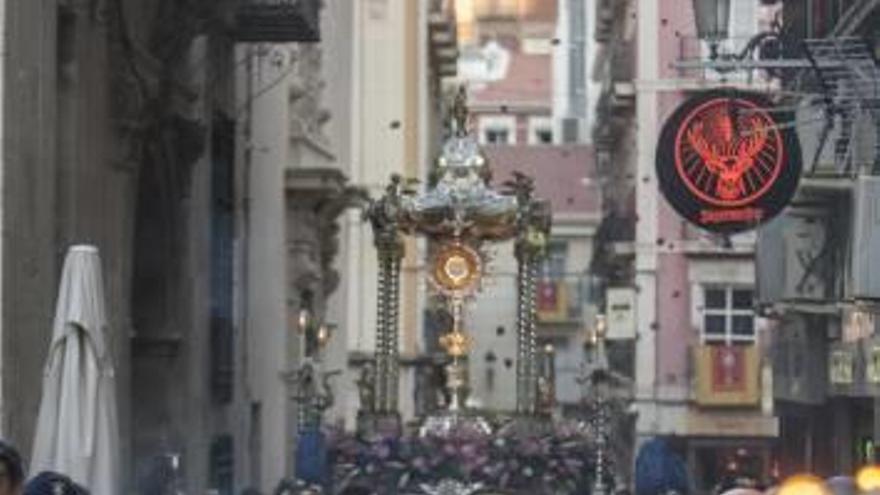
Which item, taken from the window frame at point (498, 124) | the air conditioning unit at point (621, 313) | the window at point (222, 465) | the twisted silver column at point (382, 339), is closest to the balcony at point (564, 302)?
the window frame at point (498, 124)

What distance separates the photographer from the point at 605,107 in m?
61.8

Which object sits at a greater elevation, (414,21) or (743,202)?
(414,21)

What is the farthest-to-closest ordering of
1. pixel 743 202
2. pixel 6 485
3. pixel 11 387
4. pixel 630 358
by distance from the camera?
pixel 630 358 < pixel 743 202 < pixel 11 387 < pixel 6 485

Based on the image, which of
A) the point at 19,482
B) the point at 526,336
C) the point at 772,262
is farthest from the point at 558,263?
the point at 19,482

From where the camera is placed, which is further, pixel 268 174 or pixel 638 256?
pixel 638 256

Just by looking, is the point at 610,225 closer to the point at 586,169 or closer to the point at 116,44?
the point at 586,169

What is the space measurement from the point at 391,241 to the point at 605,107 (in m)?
32.7

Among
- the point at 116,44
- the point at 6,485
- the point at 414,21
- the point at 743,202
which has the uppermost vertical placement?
the point at 414,21

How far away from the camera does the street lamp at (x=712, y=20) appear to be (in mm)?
18828

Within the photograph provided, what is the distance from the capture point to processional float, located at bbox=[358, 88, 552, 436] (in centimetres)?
2861

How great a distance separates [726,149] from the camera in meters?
20.5

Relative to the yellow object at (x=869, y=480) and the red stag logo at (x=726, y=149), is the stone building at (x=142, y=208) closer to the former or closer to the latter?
the red stag logo at (x=726, y=149)

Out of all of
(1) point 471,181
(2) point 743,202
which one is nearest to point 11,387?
(2) point 743,202

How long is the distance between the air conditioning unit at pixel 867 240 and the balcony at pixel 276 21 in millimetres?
6662
